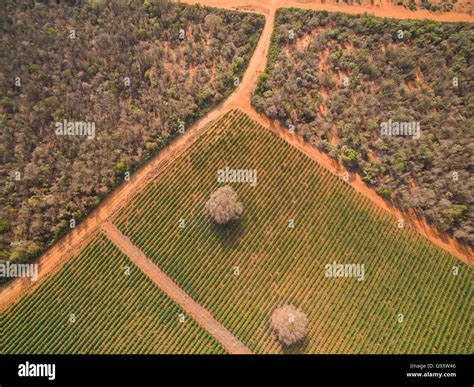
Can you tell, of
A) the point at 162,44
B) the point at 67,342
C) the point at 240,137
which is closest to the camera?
the point at 67,342

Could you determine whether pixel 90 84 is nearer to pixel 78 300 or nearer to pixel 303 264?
pixel 78 300

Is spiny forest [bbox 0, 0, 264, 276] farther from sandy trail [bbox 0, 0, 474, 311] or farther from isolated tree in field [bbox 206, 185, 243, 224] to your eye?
isolated tree in field [bbox 206, 185, 243, 224]

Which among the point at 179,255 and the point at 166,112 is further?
the point at 166,112

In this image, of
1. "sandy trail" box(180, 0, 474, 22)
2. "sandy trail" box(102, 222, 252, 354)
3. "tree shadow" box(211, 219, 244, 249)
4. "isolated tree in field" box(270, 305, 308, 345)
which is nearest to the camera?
"isolated tree in field" box(270, 305, 308, 345)

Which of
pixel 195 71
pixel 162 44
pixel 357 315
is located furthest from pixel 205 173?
pixel 357 315

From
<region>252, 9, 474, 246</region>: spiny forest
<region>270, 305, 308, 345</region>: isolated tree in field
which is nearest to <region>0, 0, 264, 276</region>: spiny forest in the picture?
<region>252, 9, 474, 246</region>: spiny forest

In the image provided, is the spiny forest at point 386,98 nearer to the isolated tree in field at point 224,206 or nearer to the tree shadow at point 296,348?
the isolated tree in field at point 224,206
